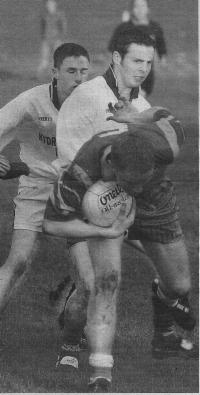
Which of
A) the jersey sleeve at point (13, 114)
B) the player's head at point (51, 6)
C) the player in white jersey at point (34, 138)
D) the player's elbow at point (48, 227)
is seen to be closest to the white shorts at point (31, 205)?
the player in white jersey at point (34, 138)

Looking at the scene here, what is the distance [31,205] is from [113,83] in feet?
1.98

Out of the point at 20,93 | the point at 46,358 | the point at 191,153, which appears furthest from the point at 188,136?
the point at 46,358

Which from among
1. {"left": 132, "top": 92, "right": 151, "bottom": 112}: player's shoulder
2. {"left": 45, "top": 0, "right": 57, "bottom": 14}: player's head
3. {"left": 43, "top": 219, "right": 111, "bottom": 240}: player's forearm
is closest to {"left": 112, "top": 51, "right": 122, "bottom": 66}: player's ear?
{"left": 132, "top": 92, "right": 151, "bottom": 112}: player's shoulder

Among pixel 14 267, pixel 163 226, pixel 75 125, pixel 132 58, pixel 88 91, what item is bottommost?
pixel 14 267

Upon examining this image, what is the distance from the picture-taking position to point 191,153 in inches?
151

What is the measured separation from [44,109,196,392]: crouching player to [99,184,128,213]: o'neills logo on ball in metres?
0.03

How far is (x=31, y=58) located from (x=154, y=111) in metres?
0.59

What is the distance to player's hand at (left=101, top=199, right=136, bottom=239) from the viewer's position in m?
3.12

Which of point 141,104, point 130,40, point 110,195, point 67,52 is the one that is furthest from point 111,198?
point 67,52

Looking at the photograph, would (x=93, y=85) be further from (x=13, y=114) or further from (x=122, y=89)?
(x=13, y=114)

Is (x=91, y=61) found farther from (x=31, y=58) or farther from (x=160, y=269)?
(x=160, y=269)

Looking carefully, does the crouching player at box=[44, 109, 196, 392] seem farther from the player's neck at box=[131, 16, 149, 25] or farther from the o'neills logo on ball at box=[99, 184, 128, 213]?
the player's neck at box=[131, 16, 149, 25]

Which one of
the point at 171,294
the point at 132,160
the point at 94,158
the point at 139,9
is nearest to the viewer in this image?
the point at 132,160

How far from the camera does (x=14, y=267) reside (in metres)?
3.53
